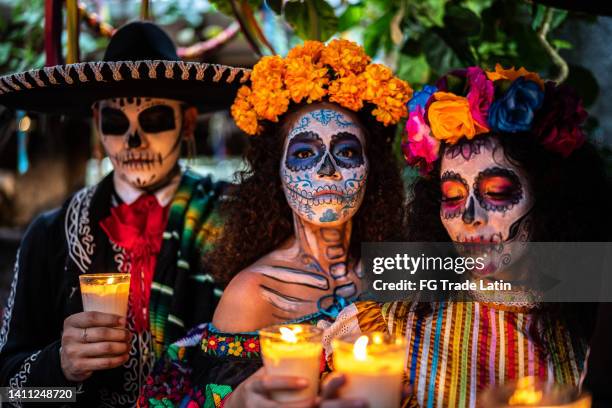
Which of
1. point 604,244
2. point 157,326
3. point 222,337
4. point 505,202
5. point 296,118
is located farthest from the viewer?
point 157,326

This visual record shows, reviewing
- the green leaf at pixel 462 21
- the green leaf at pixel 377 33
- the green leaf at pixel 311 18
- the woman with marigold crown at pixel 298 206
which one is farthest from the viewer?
the green leaf at pixel 377 33

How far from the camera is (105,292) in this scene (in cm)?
218

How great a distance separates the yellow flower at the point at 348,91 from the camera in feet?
7.99

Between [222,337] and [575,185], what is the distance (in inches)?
50.1

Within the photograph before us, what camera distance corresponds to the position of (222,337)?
230 cm

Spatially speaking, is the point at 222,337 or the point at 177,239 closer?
the point at 222,337

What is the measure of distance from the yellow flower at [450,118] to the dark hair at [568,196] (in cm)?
10

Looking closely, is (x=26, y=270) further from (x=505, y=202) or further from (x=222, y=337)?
(x=505, y=202)

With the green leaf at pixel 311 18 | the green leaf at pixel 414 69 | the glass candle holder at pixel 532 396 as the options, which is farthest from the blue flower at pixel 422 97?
the green leaf at pixel 414 69

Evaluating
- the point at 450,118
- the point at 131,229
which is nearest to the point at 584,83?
the point at 450,118

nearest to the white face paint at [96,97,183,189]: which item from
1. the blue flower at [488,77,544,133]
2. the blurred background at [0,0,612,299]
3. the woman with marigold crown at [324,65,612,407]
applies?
the blurred background at [0,0,612,299]

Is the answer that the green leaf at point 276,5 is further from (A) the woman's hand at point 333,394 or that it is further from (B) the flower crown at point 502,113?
(A) the woman's hand at point 333,394

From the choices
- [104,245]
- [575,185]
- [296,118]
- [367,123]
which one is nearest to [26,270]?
[104,245]

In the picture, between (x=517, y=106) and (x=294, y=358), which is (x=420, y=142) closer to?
(x=517, y=106)
